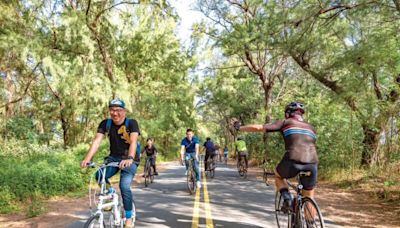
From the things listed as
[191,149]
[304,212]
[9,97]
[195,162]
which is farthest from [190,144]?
[9,97]

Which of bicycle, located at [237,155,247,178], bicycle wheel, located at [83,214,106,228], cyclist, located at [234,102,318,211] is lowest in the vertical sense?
bicycle wheel, located at [83,214,106,228]

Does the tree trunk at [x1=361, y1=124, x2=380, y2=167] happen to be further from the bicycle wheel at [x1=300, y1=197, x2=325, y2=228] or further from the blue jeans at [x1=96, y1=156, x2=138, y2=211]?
the blue jeans at [x1=96, y1=156, x2=138, y2=211]

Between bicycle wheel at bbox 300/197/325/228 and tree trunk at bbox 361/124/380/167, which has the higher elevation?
tree trunk at bbox 361/124/380/167

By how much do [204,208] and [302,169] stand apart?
4.57m

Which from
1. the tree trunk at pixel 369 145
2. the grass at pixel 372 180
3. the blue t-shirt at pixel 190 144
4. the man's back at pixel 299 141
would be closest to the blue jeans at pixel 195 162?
the blue t-shirt at pixel 190 144

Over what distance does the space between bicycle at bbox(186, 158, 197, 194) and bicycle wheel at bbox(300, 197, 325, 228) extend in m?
7.25

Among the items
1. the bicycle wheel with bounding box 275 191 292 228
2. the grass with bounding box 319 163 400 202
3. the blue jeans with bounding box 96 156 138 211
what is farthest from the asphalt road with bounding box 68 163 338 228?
the grass with bounding box 319 163 400 202

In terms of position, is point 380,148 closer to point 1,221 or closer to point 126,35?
point 1,221

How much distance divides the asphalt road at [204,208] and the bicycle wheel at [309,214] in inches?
96.9

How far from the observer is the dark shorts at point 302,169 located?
5.58 metres

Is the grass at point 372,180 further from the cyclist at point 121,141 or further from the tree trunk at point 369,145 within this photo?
the cyclist at point 121,141

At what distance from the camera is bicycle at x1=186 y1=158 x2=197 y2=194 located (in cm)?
1252

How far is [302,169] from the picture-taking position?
220 inches

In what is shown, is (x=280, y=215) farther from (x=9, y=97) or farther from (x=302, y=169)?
(x=9, y=97)
